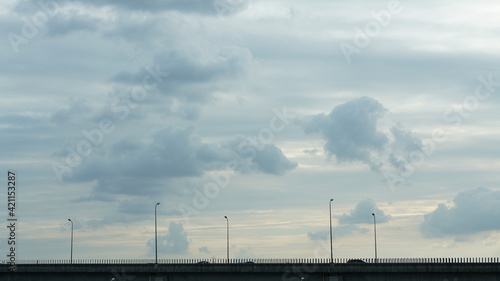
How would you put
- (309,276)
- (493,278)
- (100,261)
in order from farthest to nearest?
(100,261) < (309,276) < (493,278)

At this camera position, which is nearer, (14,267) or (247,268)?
(247,268)

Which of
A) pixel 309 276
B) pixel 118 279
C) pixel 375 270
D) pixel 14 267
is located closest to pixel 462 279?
pixel 375 270

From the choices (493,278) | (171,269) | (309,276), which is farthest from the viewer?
(171,269)

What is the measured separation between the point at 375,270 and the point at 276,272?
49.3 ft

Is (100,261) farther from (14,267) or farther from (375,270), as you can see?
(375,270)

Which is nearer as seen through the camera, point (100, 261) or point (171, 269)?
point (171, 269)

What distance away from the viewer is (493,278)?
10031cm

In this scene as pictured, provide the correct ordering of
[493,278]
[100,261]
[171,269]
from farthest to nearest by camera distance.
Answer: [100,261], [171,269], [493,278]

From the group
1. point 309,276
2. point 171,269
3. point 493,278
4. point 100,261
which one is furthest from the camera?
point 100,261

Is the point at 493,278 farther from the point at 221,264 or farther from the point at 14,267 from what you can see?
the point at 14,267

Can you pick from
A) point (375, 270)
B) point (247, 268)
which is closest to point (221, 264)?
point (247, 268)

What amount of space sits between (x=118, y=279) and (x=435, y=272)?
50.6m

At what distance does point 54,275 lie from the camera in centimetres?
13212

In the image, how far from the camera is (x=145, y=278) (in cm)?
12306
